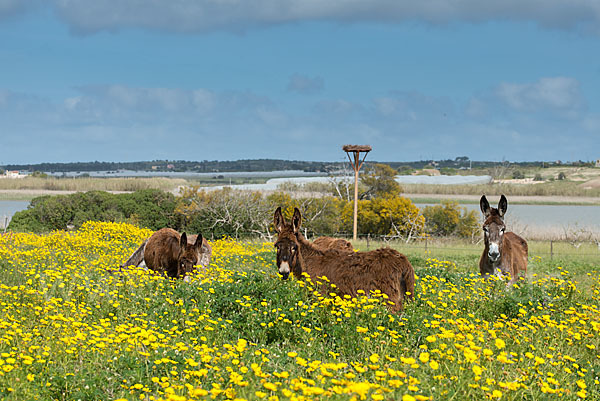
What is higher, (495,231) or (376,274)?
(495,231)

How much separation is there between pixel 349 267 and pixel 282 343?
1.94 meters

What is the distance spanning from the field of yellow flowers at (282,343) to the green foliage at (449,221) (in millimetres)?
24503

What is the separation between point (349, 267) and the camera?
884cm

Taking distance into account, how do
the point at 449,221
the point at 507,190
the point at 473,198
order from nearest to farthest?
1. the point at 449,221
2. the point at 473,198
3. the point at 507,190

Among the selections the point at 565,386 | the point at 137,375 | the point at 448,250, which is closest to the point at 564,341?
the point at 565,386

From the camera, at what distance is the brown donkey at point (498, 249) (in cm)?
1092

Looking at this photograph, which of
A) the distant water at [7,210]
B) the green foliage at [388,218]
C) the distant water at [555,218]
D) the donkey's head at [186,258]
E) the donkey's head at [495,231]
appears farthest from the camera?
the distant water at [555,218]

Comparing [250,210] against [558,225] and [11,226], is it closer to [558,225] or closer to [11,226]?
[11,226]

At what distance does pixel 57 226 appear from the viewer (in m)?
32.2

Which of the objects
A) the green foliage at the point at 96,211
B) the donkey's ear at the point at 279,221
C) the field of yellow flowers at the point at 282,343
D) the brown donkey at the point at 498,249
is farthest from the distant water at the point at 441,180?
the donkey's ear at the point at 279,221

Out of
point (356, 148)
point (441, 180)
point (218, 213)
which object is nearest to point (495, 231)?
point (356, 148)

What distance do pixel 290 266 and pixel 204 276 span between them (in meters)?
2.82

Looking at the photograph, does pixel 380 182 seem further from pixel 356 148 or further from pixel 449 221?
pixel 356 148

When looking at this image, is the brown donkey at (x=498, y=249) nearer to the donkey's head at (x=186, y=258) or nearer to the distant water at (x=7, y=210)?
the donkey's head at (x=186, y=258)
